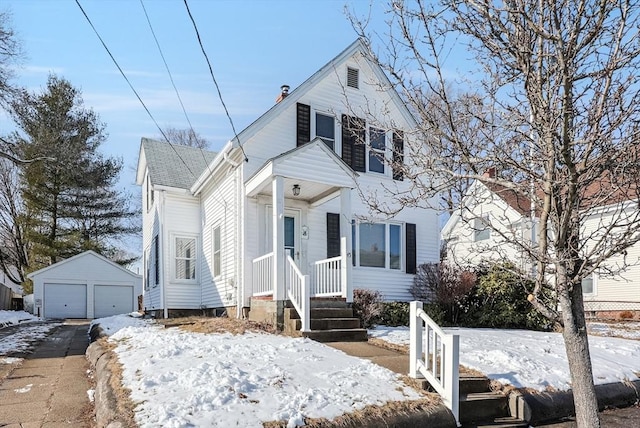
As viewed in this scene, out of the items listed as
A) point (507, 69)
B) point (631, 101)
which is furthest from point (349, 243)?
point (631, 101)

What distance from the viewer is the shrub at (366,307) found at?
32.0 ft

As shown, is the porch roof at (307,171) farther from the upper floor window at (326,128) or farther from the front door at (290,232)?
the upper floor window at (326,128)

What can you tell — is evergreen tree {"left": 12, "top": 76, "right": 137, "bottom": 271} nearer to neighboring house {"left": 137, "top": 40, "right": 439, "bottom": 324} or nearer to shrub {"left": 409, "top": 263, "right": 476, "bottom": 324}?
neighboring house {"left": 137, "top": 40, "right": 439, "bottom": 324}

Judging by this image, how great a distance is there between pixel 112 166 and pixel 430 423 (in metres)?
29.7

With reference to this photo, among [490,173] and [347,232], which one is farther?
Answer: [347,232]

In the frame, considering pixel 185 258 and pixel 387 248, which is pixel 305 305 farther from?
pixel 185 258

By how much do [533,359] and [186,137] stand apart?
32430 millimetres

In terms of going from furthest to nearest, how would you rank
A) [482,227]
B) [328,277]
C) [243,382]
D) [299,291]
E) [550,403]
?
[482,227] < [328,277] < [299,291] < [550,403] < [243,382]

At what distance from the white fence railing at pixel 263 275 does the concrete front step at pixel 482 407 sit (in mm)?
4831

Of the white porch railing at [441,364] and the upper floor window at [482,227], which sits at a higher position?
the upper floor window at [482,227]

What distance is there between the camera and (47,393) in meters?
5.71

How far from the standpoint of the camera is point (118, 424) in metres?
3.98

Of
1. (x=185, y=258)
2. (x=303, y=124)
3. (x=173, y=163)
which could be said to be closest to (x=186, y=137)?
(x=173, y=163)

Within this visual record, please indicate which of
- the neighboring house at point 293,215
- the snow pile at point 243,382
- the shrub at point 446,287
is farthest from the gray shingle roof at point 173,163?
the snow pile at point 243,382
